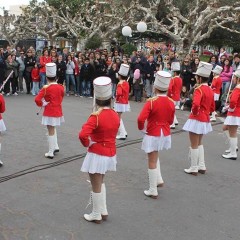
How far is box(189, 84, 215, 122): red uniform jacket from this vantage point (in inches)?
267

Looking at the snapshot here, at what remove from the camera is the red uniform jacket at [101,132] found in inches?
181

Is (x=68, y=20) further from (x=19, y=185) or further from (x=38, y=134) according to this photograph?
(x=19, y=185)

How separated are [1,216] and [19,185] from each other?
3.80ft

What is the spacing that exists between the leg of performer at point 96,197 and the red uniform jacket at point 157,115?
1224 mm

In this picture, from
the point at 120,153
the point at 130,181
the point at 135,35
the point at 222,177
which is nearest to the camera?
the point at 130,181

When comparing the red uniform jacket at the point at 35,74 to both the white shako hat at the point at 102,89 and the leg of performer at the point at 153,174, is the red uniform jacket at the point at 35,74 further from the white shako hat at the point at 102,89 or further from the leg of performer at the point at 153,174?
Result: the white shako hat at the point at 102,89

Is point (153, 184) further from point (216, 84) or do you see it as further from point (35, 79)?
point (35, 79)

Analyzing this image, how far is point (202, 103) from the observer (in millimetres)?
6941

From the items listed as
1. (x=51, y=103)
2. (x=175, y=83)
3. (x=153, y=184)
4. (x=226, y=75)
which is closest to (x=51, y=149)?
(x=51, y=103)

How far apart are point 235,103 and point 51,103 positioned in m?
3.64

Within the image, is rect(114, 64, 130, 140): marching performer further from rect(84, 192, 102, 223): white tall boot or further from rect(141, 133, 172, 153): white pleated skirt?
rect(84, 192, 102, 223): white tall boot

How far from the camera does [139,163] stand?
7543 mm

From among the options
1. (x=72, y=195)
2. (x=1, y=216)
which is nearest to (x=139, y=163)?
(x=72, y=195)

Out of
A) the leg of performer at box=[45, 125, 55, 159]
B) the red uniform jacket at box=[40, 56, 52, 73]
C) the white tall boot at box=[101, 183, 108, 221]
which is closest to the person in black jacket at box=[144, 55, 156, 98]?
Answer: the red uniform jacket at box=[40, 56, 52, 73]
